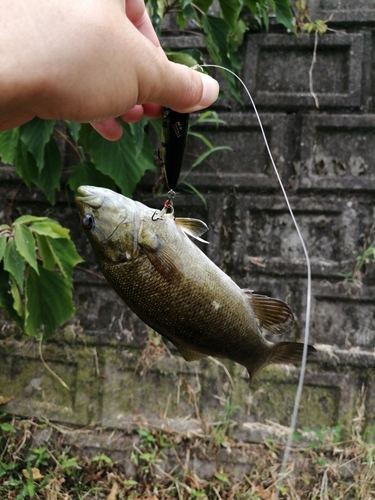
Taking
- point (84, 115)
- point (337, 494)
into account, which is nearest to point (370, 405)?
point (337, 494)

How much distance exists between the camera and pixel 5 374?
9.11 feet

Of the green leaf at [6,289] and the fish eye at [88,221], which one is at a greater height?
the fish eye at [88,221]

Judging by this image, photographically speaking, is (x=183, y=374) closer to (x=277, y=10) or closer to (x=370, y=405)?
(x=370, y=405)

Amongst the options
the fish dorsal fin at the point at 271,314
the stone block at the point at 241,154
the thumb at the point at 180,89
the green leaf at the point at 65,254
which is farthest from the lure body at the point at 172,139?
the stone block at the point at 241,154

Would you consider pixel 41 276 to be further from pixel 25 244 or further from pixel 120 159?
pixel 120 159

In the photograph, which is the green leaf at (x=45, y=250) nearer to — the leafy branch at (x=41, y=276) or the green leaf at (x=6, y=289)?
the leafy branch at (x=41, y=276)

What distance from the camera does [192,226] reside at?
47.9 inches

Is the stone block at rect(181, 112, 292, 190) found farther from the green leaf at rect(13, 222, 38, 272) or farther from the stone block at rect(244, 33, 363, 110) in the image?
the green leaf at rect(13, 222, 38, 272)

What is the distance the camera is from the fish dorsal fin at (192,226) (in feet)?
3.96

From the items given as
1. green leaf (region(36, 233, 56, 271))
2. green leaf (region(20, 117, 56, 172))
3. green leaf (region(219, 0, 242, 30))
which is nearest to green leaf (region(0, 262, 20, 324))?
green leaf (region(36, 233, 56, 271))

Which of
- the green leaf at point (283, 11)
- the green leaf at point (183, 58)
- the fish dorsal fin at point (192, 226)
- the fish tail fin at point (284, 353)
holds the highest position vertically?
the green leaf at point (283, 11)

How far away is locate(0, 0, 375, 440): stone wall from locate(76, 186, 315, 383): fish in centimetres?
134

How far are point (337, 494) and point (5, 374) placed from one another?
1.58 m

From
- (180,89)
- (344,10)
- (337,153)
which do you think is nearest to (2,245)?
(180,89)
